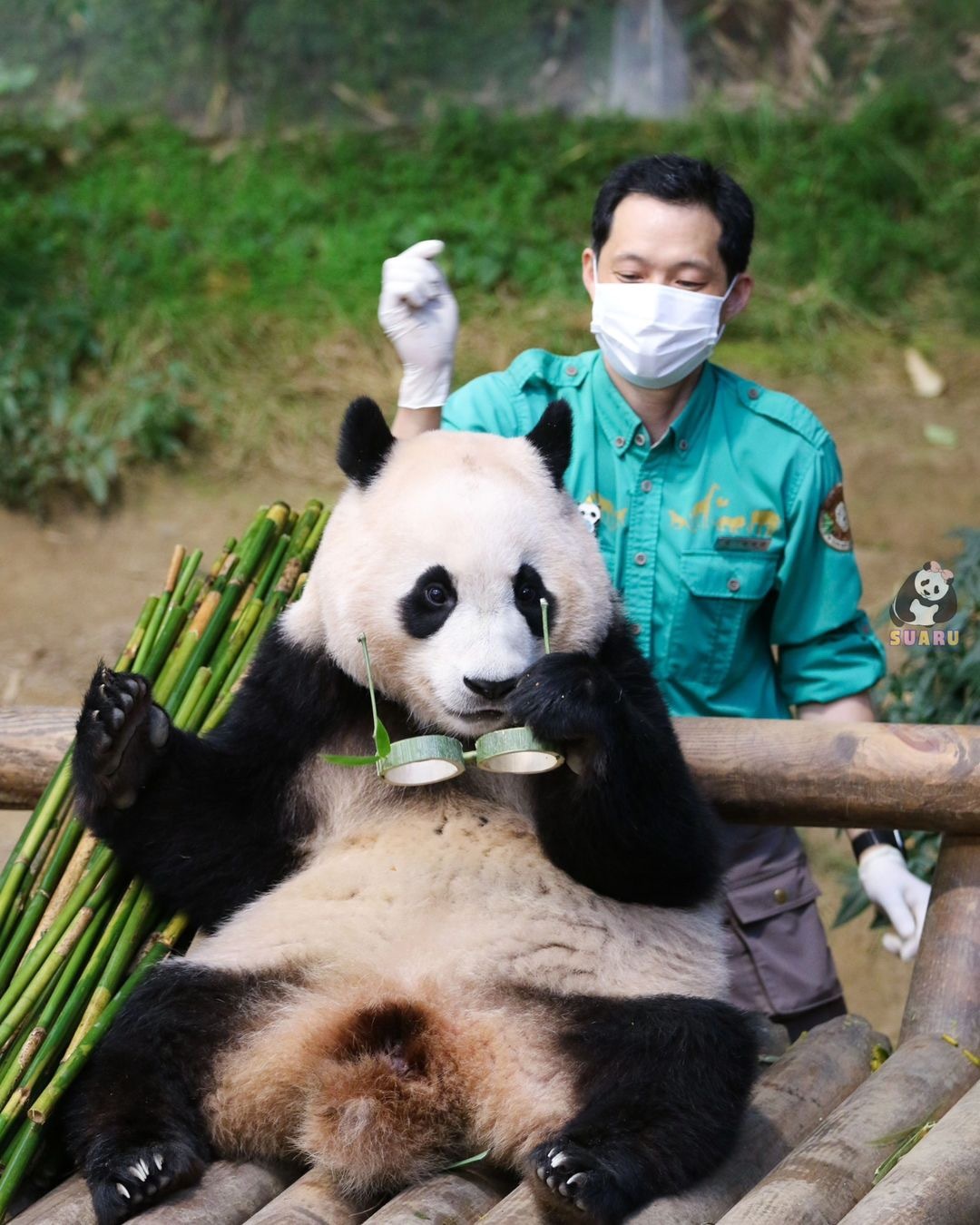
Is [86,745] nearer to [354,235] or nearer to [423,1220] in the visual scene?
[423,1220]

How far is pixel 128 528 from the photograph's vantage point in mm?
6086

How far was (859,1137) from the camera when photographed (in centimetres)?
213

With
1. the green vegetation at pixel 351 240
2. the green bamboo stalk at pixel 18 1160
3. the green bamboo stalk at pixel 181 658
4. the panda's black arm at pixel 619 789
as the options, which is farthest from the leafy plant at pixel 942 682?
the green vegetation at pixel 351 240

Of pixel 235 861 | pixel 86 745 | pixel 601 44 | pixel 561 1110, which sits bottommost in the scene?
pixel 561 1110

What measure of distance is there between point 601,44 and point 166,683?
17.6ft

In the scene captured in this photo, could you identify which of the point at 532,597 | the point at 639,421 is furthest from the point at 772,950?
the point at 532,597

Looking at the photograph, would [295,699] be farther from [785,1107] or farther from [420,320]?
[785,1107]

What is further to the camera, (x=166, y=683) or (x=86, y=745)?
(x=166, y=683)

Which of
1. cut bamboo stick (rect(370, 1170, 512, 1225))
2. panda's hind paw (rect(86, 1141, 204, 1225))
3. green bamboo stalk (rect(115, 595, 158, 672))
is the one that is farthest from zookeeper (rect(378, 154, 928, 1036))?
panda's hind paw (rect(86, 1141, 204, 1225))

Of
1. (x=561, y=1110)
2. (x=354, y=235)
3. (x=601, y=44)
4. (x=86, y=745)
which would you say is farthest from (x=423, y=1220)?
(x=601, y=44)

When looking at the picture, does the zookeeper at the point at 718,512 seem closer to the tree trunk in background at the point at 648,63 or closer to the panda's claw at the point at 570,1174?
the panda's claw at the point at 570,1174

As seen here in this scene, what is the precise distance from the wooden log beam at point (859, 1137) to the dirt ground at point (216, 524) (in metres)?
2.99

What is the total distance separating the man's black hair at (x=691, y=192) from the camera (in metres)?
2.80

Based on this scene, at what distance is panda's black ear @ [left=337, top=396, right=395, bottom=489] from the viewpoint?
228 centimetres
